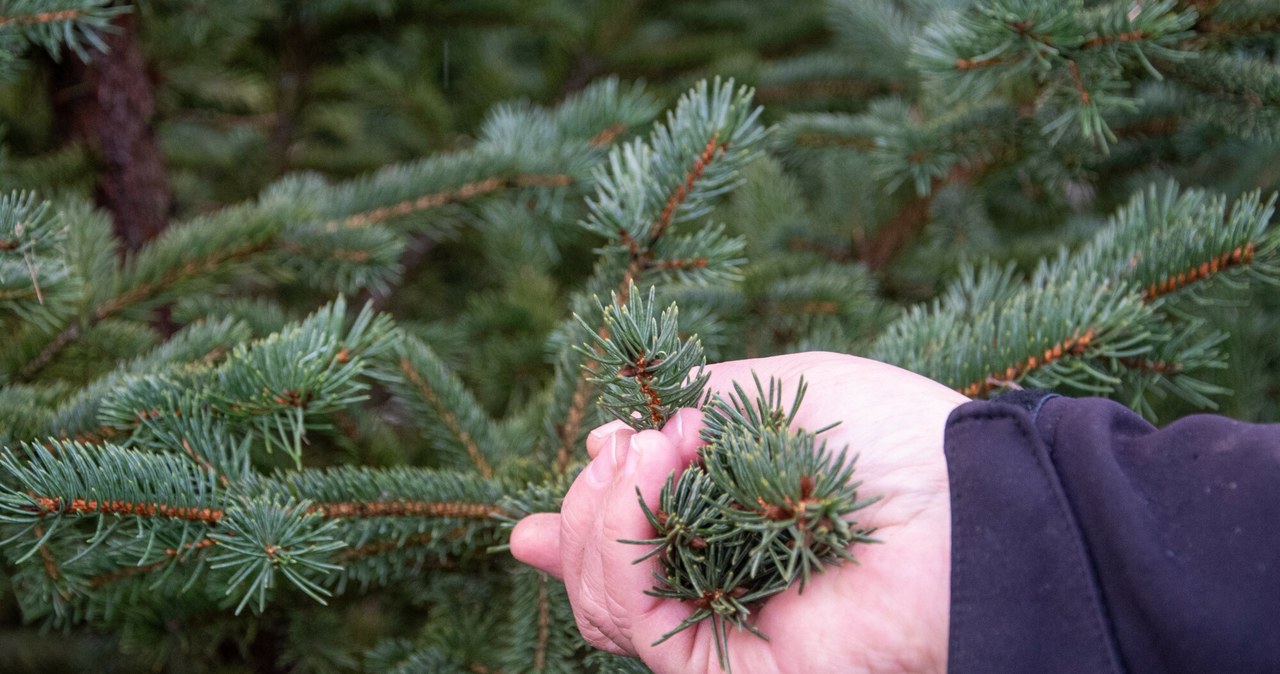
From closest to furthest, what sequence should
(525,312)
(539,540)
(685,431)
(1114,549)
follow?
(1114,549), (685,431), (539,540), (525,312)

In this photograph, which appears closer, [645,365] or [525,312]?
[645,365]

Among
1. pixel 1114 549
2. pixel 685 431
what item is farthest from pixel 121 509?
pixel 1114 549

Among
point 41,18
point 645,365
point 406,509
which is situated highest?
point 41,18

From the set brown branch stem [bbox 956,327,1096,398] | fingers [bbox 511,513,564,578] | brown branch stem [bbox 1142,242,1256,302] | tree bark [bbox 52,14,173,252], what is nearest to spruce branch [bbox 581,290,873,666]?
fingers [bbox 511,513,564,578]

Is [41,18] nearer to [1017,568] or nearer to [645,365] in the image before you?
[645,365]

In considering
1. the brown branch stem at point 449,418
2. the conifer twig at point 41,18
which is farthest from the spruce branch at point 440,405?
the conifer twig at point 41,18

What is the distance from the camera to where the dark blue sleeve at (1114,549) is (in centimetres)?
49

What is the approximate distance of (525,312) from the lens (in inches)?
55.7

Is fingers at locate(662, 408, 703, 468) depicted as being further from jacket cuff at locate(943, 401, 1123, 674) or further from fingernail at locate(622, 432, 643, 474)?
jacket cuff at locate(943, 401, 1123, 674)

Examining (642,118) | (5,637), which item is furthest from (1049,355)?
(5,637)

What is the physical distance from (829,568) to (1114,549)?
177 millimetres

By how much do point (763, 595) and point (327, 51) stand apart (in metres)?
1.62

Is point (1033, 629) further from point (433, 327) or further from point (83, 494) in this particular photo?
point (433, 327)

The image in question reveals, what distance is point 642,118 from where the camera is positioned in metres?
1.17
